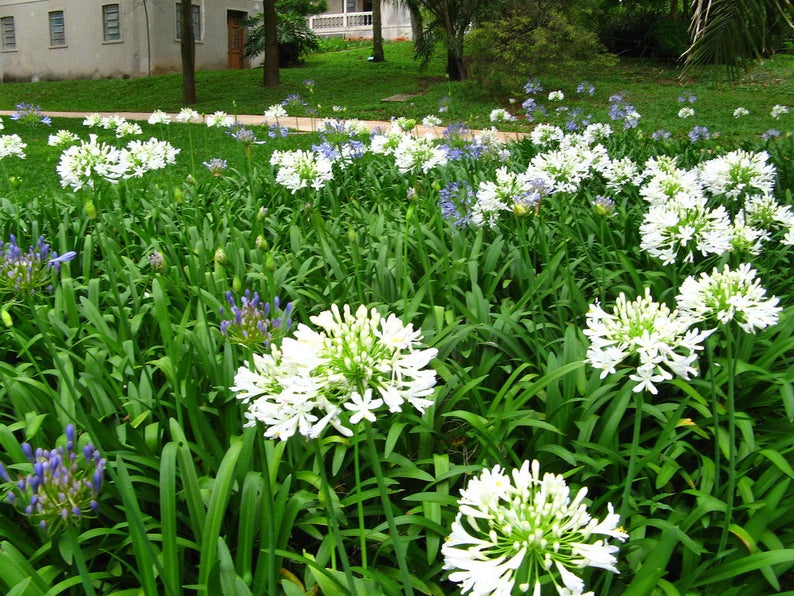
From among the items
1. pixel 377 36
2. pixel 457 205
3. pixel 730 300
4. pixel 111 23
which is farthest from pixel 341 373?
pixel 111 23

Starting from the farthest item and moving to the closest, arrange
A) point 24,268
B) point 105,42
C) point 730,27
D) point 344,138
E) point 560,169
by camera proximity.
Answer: point 105,42
point 730,27
point 344,138
point 560,169
point 24,268

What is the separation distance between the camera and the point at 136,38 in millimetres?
24578

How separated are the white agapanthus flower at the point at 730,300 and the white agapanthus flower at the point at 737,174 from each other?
6.60 ft

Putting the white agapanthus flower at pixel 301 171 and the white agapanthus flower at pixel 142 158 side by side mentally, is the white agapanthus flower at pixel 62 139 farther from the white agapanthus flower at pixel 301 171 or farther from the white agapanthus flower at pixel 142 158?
the white agapanthus flower at pixel 301 171

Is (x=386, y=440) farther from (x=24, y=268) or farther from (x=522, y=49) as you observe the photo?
(x=522, y=49)

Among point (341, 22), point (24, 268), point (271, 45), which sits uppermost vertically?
point (341, 22)

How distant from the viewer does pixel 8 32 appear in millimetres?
28594

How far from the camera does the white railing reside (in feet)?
126

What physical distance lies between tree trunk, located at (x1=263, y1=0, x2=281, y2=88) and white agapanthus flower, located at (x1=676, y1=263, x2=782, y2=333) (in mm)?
18967

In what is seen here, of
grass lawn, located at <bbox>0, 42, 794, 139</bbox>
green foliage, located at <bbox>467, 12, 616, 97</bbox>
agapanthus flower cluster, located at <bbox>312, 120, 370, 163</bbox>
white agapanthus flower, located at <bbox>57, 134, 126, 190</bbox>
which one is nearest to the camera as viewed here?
white agapanthus flower, located at <bbox>57, 134, 126, 190</bbox>

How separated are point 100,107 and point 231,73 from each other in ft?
16.9

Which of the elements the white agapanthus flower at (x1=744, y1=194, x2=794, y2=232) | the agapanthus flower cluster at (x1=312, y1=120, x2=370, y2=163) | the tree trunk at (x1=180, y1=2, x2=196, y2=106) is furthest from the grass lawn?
the white agapanthus flower at (x1=744, y1=194, x2=794, y2=232)

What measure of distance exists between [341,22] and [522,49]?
26.1 m

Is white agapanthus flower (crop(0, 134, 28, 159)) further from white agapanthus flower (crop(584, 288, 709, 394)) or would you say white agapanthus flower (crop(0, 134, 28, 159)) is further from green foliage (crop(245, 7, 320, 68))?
green foliage (crop(245, 7, 320, 68))
